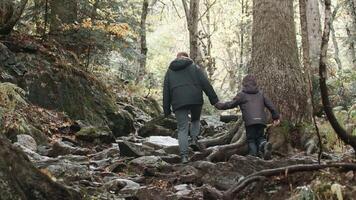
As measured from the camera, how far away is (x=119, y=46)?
49.8 ft

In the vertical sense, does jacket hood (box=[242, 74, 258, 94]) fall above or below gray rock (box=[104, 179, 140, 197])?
above

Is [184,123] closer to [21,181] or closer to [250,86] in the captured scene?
[250,86]

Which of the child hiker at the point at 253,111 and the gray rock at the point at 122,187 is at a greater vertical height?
the child hiker at the point at 253,111

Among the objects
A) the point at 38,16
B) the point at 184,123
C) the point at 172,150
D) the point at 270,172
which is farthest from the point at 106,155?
the point at 38,16

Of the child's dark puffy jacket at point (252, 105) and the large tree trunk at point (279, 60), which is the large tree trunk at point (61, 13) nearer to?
the large tree trunk at point (279, 60)

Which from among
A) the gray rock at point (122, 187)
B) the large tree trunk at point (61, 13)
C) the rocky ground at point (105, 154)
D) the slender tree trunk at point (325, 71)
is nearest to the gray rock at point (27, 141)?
the rocky ground at point (105, 154)

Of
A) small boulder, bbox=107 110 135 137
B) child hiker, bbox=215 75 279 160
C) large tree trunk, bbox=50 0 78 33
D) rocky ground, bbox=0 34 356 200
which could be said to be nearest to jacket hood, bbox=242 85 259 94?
child hiker, bbox=215 75 279 160

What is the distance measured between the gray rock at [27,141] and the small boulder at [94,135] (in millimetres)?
1845

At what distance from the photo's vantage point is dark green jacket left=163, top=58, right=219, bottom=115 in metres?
9.21

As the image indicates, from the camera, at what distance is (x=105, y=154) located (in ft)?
32.0

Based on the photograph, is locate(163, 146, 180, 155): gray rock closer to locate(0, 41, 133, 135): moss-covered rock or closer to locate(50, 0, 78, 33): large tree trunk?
locate(0, 41, 133, 135): moss-covered rock

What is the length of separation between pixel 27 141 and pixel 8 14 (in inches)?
158

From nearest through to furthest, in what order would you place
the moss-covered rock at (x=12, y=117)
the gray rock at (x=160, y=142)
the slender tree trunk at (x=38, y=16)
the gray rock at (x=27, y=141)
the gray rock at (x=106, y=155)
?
the moss-covered rock at (x=12, y=117) → the gray rock at (x=27, y=141) → the gray rock at (x=106, y=155) → the gray rock at (x=160, y=142) → the slender tree trunk at (x=38, y=16)

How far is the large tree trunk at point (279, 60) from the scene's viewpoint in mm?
9719
